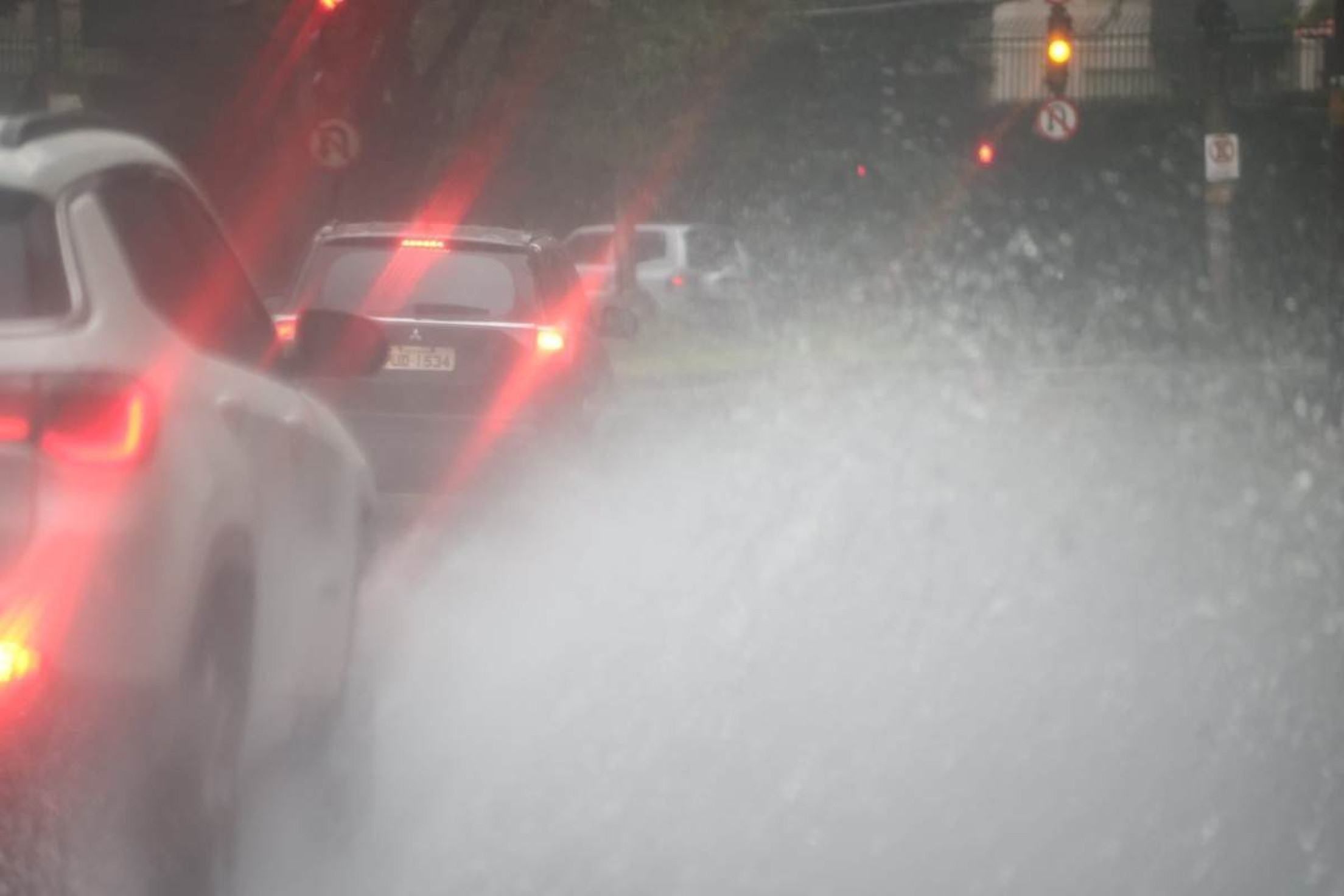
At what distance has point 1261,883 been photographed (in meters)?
5.77

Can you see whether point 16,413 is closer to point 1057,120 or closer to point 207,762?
A: point 207,762

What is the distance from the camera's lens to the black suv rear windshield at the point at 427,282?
14.7 m

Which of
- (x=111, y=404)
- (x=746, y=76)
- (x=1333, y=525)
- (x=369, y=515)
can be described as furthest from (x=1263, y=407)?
(x=746, y=76)

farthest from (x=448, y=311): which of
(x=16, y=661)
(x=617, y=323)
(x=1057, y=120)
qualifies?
(x=1057, y=120)

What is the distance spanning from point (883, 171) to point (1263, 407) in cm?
2455

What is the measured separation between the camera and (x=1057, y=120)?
3197cm

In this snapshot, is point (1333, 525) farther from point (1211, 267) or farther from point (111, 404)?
point (1211, 267)

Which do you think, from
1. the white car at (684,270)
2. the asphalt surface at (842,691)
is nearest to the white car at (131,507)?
the asphalt surface at (842,691)

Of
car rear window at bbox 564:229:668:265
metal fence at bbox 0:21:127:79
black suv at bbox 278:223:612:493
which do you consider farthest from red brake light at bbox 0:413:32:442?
car rear window at bbox 564:229:668:265

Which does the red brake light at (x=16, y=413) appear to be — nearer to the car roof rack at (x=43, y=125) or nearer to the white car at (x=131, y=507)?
the white car at (x=131, y=507)

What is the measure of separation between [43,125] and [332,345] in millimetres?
1399

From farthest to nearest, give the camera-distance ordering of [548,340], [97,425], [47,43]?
[47,43]
[548,340]
[97,425]

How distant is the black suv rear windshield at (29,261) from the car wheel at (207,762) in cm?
61

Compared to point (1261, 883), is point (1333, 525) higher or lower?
higher
